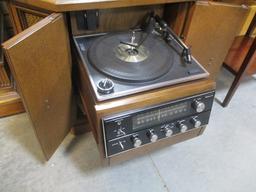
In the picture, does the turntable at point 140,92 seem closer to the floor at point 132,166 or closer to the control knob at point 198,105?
the control knob at point 198,105

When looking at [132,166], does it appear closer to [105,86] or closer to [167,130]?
[167,130]

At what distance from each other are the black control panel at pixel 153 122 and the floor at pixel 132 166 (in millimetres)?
408

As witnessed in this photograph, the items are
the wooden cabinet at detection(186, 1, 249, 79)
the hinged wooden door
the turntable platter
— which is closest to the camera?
the hinged wooden door

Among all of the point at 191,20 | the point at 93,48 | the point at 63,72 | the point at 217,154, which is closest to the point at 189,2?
the point at 191,20

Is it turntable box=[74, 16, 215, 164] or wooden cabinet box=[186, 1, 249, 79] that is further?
wooden cabinet box=[186, 1, 249, 79]

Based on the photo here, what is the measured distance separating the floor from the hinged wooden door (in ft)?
0.77

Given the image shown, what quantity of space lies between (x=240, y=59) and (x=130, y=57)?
2.93 ft

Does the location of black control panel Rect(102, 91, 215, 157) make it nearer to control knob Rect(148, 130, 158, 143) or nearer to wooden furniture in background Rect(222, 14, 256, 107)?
control knob Rect(148, 130, 158, 143)

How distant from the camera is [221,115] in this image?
1422 millimetres

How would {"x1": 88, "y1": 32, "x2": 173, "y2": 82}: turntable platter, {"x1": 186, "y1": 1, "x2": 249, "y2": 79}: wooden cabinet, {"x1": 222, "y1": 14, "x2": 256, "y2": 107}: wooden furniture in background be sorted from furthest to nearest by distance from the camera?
{"x1": 222, "y1": 14, "x2": 256, "y2": 107}: wooden furniture in background < {"x1": 186, "y1": 1, "x2": 249, "y2": 79}: wooden cabinet < {"x1": 88, "y1": 32, "x2": 173, "y2": 82}: turntable platter

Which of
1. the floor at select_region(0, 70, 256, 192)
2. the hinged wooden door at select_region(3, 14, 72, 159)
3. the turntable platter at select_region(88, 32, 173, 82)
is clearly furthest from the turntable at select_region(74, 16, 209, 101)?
the floor at select_region(0, 70, 256, 192)

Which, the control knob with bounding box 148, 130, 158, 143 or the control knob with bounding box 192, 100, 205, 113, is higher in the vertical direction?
the control knob with bounding box 192, 100, 205, 113

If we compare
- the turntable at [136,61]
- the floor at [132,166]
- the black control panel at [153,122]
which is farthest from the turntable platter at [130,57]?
the floor at [132,166]

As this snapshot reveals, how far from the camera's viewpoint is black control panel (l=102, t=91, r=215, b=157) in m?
0.67
